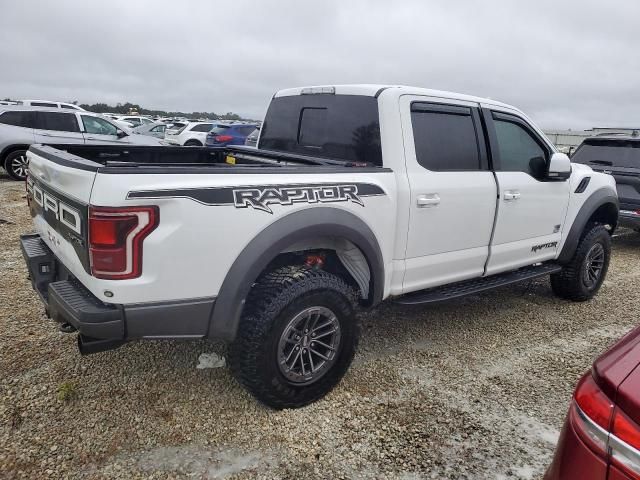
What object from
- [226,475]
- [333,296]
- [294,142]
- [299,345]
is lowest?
[226,475]

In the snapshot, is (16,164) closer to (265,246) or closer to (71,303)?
(71,303)

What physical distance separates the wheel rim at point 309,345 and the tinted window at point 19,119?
34.7 feet

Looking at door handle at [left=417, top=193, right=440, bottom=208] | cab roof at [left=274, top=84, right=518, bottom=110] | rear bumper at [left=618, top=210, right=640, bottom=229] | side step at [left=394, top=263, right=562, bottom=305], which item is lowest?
side step at [left=394, top=263, right=562, bottom=305]

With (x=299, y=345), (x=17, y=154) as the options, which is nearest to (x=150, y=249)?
(x=299, y=345)

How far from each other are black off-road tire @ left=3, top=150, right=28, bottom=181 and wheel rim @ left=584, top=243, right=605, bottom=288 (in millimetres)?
10929

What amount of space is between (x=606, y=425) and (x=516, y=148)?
3.15 metres

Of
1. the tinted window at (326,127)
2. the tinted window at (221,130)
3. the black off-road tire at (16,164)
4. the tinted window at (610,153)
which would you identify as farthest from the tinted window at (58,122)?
the tinted window at (610,153)

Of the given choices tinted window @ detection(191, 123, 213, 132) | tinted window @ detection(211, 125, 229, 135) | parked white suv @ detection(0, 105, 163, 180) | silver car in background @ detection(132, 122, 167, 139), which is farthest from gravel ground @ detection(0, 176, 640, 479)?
silver car in background @ detection(132, 122, 167, 139)

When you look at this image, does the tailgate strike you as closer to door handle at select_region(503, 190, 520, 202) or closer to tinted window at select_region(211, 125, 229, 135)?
door handle at select_region(503, 190, 520, 202)

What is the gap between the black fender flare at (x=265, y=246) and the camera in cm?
253

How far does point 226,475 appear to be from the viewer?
2430 mm

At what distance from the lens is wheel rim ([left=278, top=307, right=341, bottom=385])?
282 centimetres

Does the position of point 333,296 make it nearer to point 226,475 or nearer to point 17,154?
point 226,475

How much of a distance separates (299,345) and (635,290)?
4632 mm
